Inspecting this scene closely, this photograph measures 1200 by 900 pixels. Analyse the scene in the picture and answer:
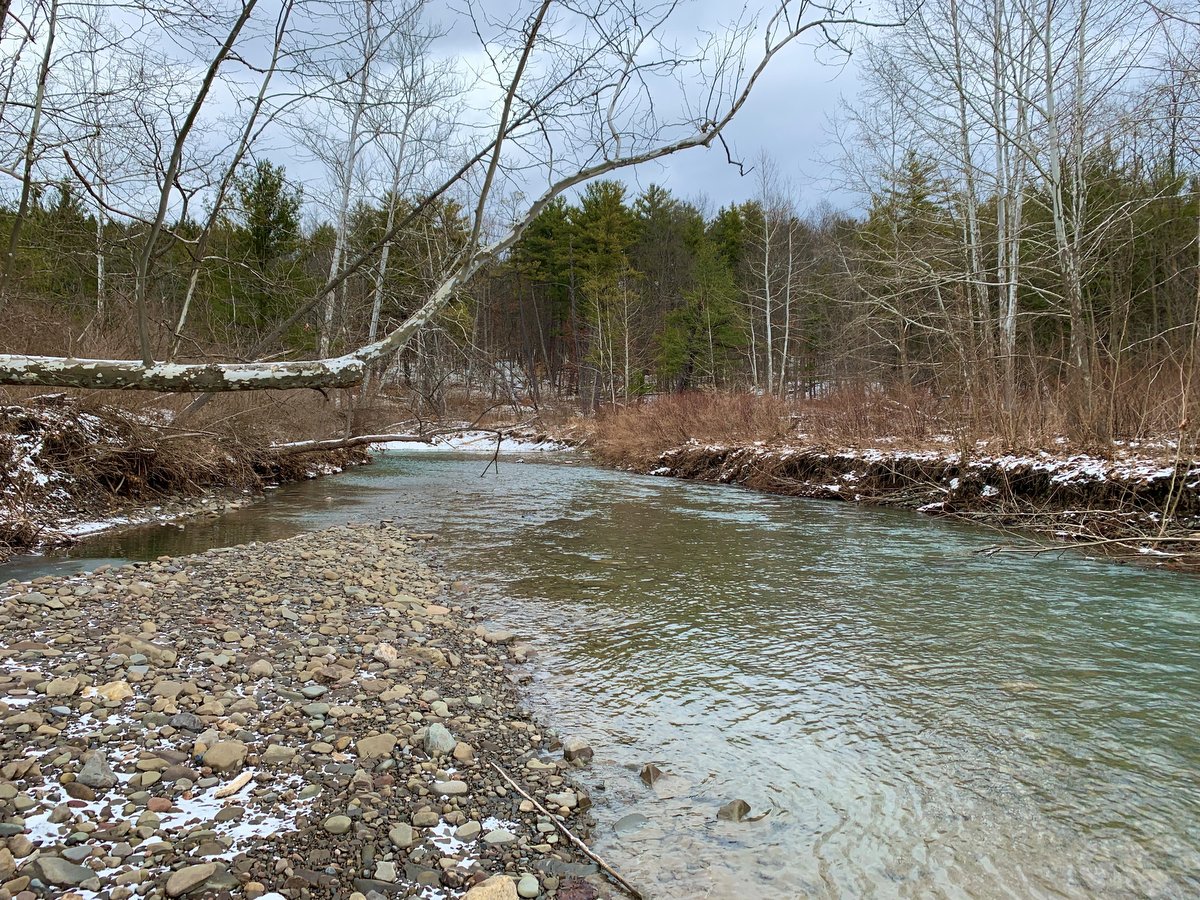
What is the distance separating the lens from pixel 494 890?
1984 mm

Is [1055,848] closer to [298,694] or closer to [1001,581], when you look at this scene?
[298,694]

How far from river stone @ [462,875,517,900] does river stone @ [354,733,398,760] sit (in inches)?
33.3

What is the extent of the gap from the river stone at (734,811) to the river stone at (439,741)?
1.11 meters

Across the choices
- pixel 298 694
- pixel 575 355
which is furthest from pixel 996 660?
pixel 575 355

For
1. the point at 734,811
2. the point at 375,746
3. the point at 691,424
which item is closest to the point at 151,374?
the point at 375,746

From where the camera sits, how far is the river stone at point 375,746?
2664mm

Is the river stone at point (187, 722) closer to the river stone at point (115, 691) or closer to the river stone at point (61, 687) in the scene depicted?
the river stone at point (115, 691)

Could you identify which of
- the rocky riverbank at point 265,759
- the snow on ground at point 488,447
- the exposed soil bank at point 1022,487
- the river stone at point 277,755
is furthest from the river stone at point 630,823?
the snow on ground at point 488,447

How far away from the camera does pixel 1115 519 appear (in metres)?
7.26

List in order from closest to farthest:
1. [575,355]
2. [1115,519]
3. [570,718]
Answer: [570,718] → [1115,519] → [575,355]

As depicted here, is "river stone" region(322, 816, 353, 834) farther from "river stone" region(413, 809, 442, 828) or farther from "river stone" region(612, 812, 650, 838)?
"river stone" region(612, 812, 650, 838)

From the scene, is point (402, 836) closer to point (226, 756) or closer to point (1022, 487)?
point (226, 756)

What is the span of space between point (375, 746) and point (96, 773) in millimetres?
906

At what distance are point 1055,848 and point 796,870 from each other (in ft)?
3.11
